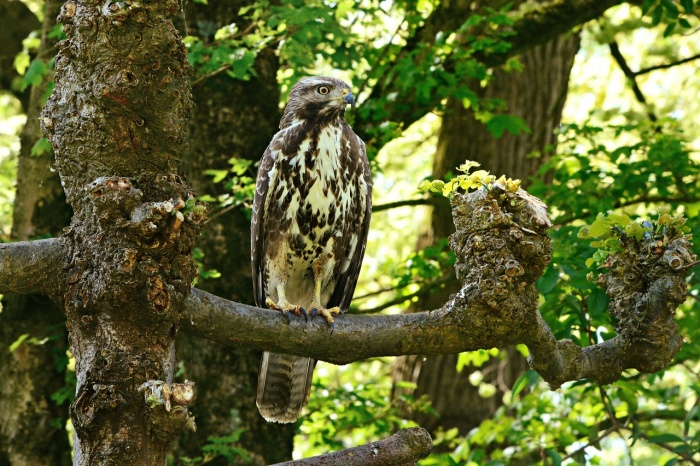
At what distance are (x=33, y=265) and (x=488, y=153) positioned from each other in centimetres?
582

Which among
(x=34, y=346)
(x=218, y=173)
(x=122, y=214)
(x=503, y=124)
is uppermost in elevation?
(x=503, y=124)

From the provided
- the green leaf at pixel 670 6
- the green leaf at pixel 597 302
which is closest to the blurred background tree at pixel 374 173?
the green leaf at pixel 670 6

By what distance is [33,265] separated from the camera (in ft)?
8.44

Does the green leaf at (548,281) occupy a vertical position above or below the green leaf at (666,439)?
above

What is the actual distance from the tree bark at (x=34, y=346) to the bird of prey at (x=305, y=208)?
1.90 meters

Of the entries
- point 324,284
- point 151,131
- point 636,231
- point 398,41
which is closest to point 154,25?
point 151,131

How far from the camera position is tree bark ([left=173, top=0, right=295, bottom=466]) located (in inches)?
237

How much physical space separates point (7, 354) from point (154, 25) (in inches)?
177

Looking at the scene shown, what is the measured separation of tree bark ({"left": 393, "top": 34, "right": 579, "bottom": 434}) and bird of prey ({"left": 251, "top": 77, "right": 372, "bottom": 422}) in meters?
2.79

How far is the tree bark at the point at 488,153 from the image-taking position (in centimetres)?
789

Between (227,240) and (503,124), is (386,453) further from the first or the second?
(503,124)

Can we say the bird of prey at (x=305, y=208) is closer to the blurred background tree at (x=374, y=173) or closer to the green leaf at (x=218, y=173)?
the blurred background tree at (x=374, y=173)

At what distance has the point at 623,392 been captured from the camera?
510 cm

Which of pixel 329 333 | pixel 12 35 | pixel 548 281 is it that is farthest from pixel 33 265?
pixel 12 35
